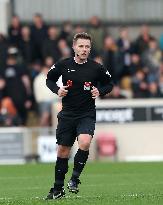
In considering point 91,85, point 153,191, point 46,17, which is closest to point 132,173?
point 153,191

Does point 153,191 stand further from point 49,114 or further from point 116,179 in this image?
point 49,114

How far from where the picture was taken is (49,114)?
24.4 metres

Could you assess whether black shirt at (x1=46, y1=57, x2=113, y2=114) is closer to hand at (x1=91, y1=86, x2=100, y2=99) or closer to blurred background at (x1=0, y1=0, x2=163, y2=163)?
hand at (x1=91, y1=86, x2=100, y2=99)

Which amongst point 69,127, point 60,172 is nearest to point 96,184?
point 60,172

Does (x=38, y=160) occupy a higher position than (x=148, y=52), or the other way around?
(x=148, y=52)

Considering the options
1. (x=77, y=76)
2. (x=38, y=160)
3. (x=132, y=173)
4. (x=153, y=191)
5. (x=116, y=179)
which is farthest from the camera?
(x=38, y=160)

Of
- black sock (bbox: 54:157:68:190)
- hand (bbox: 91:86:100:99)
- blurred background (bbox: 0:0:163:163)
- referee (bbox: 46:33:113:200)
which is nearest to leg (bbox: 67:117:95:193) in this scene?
referee (bbox: 46:33:113:200)

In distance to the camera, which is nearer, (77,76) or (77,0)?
(77,76)

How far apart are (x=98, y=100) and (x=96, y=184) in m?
8.91

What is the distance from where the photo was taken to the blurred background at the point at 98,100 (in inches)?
934

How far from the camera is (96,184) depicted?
1580cm

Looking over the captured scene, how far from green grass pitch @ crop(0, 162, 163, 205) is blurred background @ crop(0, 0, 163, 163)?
2.13 m

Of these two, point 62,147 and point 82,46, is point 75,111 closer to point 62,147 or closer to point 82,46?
point 62,147

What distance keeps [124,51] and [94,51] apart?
0.85m
